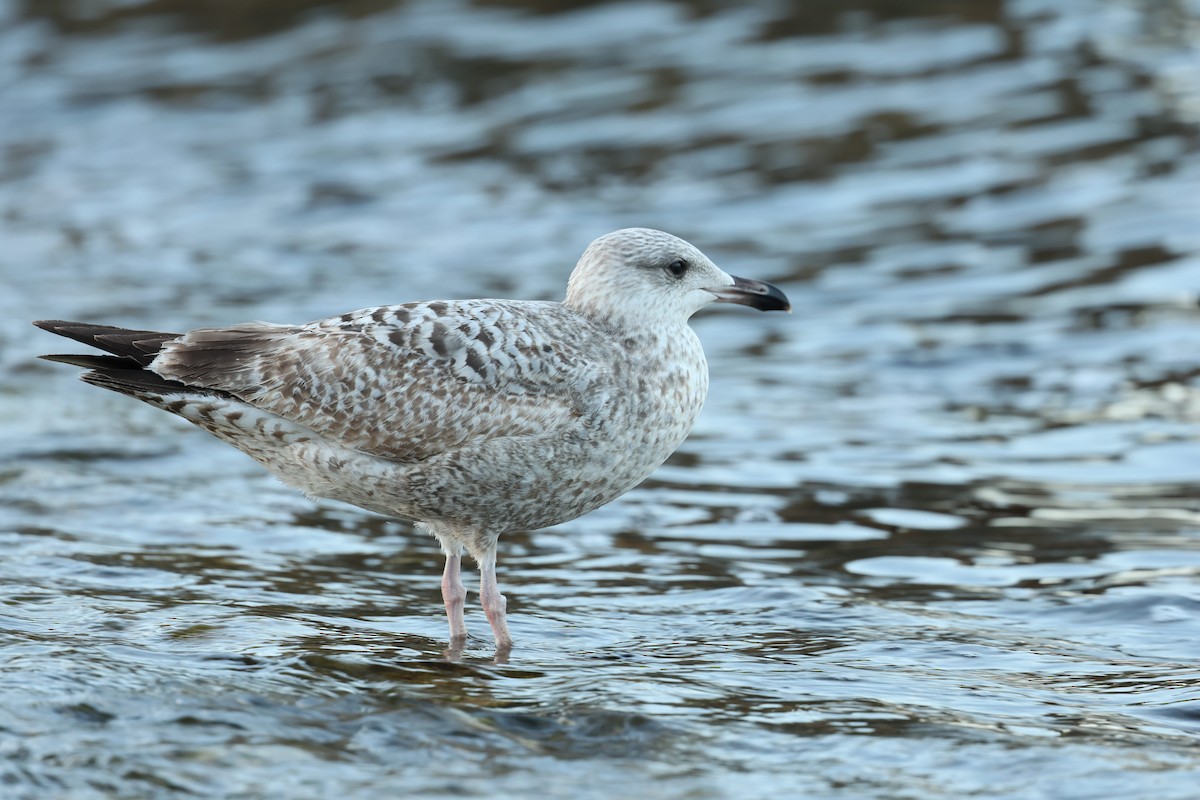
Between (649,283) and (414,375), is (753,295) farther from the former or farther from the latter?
(414,375)

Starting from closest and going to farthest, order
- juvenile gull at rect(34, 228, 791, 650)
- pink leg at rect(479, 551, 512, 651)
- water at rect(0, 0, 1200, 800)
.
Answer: water at rect(0, 0, 1200, 800), juvenile gull at rect(34, 228, 791, 650), pink leg at rect(479, 551, 512, 651)

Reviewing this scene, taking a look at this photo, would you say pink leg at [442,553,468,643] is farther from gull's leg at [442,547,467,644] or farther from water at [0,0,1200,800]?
water at [0,0,1200,800]

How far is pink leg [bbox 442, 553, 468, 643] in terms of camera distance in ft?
22.8

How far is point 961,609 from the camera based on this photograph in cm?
777

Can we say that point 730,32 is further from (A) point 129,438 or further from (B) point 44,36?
(A) point 129,438

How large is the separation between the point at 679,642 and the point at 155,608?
2262 mm

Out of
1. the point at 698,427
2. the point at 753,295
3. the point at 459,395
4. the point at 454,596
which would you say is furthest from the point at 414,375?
the point at 698,427


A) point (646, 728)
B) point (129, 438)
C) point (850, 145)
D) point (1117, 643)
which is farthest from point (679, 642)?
point (850, 145)

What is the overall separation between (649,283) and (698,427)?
4363 millimetres

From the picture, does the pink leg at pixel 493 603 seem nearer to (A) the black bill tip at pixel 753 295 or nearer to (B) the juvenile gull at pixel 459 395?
(B) the juvenile gull at pixel 459 395

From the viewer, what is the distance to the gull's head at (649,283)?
694 centimetres

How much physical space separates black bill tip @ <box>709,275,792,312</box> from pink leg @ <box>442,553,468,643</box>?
1600mm

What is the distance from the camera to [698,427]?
11.3 m

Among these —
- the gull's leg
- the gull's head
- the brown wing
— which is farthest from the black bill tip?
the gull's leg
